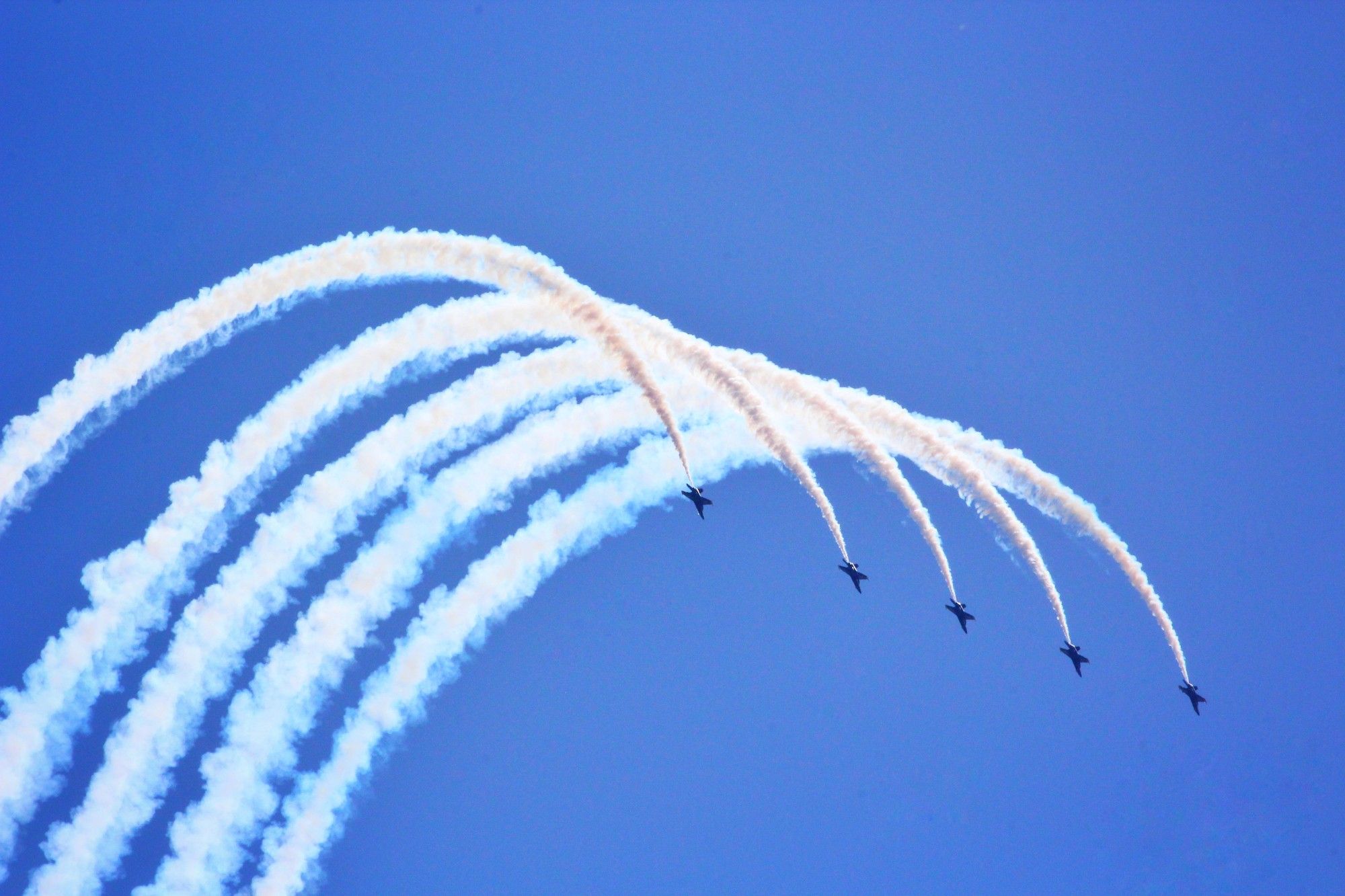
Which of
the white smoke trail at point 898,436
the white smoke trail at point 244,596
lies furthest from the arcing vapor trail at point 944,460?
the white smoke trail at point 244,596

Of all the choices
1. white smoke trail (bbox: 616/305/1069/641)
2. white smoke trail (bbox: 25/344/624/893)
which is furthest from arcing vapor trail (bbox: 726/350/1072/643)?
white smoke trail (bbox: 25/344/624/893)

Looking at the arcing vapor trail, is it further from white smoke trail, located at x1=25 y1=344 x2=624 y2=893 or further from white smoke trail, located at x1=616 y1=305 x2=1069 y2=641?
white smoke trail, located at x1=25 y1=344 x2=624 y2=893

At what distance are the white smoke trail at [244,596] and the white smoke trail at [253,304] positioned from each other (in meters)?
2.98

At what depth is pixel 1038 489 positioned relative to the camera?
3372 centimetres

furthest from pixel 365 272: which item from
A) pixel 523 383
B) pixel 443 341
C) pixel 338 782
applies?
pixel 338 782

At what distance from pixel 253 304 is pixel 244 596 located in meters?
7.34

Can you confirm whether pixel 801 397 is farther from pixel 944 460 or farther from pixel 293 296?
pixel 293 296

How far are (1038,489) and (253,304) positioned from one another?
21031 mm

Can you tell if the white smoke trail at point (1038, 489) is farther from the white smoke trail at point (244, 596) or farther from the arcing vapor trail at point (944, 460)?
Answer: the white smoke trail at point (244, 596)

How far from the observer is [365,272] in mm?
30766

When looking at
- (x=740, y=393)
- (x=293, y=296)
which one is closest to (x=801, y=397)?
(x=740, y=393)

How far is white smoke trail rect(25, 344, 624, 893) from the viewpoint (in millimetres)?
31078

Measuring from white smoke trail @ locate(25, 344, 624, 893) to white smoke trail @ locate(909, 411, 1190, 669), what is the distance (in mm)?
10018

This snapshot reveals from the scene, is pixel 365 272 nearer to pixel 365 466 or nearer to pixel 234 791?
pixel 365 466
